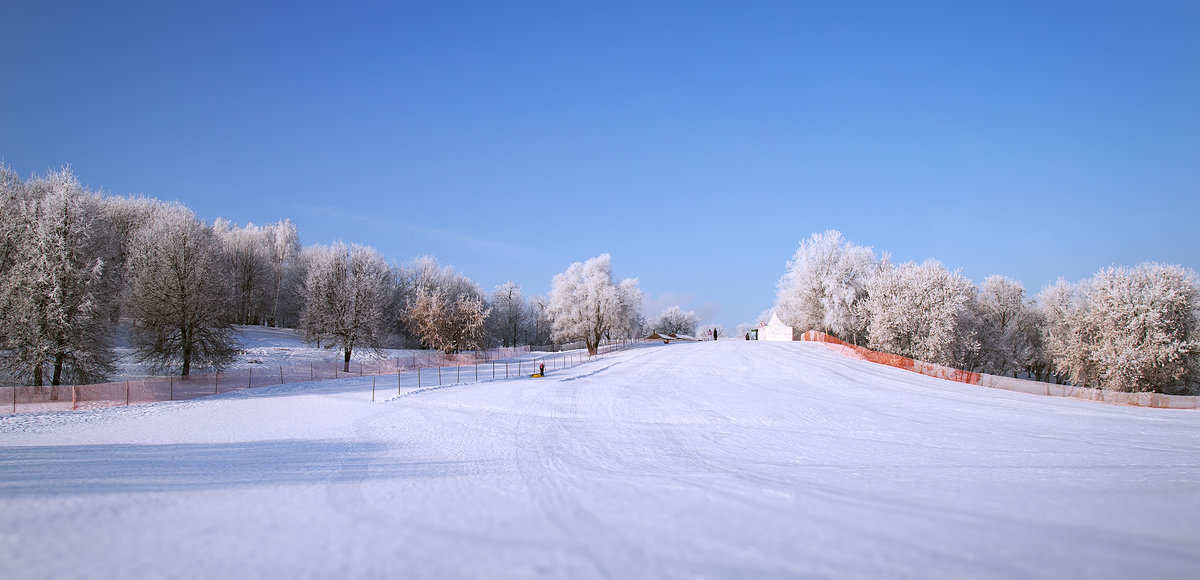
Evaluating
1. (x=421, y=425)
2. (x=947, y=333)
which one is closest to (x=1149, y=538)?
(x=421, y=425)

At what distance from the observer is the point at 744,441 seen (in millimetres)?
15430

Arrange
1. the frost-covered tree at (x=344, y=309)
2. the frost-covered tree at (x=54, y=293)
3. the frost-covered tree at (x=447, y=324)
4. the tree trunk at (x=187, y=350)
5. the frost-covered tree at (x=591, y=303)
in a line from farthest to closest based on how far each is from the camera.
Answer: the frost-covered tree at (x=591, y=303) < the frost-covered tree at (x=447, y=324) < the frost-covered tree at (x=344, y=309) < the tree trunk at (x=187, y=350) < the frost-covered tree at (x=54, y=293)

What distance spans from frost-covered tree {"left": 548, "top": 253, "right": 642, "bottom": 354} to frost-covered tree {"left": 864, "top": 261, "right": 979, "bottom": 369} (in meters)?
Result: 34.8

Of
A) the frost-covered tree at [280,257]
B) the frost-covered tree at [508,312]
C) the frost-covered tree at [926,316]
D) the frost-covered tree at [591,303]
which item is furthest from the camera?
the frost-covered tree at [508,312]

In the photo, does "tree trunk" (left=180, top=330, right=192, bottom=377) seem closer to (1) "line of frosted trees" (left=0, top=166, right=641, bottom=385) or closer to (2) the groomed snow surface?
(1) "line of frosted trees" (left=0, top=166, right=641, bottom=385)

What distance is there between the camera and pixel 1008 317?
73.5 m

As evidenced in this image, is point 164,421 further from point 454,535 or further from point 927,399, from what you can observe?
point 927,399

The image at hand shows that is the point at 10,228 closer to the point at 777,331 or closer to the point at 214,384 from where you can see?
the point at 214,384

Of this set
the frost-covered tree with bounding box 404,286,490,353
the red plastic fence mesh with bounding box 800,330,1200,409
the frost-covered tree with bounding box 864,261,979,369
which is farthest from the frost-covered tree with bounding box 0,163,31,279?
the frost-covered tree with bounding box 864,261,979,369

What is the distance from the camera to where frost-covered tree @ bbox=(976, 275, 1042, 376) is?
6259 centimetres

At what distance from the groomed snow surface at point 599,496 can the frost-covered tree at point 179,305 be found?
15.7m

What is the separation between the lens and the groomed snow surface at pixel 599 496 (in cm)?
641

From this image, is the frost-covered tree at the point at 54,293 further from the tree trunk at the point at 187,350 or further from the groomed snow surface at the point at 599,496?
the groomed snow surface at the point at 599,496

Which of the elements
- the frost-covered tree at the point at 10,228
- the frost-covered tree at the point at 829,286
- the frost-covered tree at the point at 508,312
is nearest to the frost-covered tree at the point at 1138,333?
the frost-covered tree at the point at 829,286
